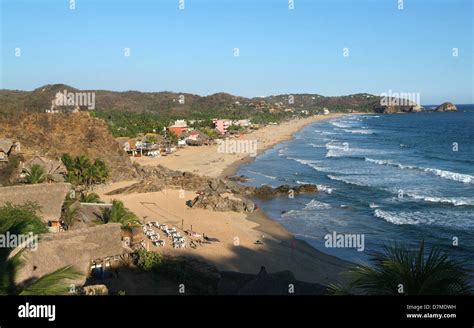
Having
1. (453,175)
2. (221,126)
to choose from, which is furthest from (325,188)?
(221,126)

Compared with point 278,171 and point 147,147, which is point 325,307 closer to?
point 278,171

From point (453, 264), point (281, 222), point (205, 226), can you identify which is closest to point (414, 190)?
point (281, 222)

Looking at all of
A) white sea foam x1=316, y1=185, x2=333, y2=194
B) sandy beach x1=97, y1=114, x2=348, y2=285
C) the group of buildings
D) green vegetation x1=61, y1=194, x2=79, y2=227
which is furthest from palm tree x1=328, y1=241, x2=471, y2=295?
the group of buildings

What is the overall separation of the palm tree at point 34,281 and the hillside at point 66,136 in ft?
108

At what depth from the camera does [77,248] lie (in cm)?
1296

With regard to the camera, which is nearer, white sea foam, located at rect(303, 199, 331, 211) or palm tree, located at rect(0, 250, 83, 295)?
palm tree, located at rect(0, 250, 83, 295)

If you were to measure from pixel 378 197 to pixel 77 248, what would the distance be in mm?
25188

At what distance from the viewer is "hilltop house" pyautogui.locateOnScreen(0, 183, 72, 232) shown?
53.1ft

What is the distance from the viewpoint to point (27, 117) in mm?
43531

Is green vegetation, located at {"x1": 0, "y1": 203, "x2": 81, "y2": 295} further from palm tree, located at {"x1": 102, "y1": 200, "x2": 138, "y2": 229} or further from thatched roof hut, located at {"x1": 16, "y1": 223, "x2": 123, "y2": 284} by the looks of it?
palm tree, located at {"x1": 102, "y1": 200, "x2": 138, "y2": 229}

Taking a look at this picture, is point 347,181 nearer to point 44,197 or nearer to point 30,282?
point 44,197

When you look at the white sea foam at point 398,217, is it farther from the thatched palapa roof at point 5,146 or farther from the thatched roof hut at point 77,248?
the thatched palapa roof at point 5,146

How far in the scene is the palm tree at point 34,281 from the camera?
436 cm

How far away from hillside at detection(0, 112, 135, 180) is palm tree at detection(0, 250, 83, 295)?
108ft
